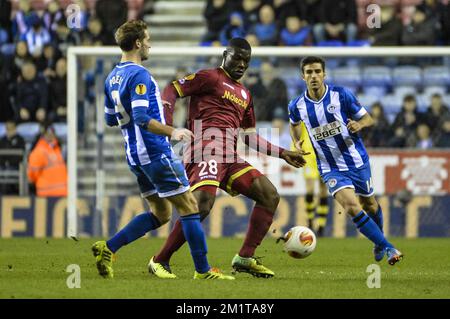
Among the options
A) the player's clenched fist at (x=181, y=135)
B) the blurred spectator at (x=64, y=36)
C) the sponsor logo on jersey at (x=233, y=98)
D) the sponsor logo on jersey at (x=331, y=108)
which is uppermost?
the blurred spectator at (x=64, y=36)

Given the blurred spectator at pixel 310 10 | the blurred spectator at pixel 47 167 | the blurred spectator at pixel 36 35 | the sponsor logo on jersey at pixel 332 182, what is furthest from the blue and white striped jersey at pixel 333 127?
the blurred spectator at pixel 36 35

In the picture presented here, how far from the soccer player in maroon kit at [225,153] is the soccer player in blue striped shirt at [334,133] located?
113 cm

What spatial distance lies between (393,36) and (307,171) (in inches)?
118

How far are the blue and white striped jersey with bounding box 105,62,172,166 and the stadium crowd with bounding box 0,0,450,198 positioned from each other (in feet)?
25.7

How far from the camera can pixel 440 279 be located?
28.7 feet

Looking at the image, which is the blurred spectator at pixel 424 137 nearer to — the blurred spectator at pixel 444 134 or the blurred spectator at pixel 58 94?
the blurred spectator at pixel 444 134

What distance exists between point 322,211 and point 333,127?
5421mm

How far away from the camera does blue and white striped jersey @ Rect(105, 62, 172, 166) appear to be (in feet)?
26.0

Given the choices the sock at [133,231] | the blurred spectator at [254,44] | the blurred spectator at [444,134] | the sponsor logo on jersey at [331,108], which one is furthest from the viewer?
the blurred spectator at [254,44]

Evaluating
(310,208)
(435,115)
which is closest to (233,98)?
(310,208)

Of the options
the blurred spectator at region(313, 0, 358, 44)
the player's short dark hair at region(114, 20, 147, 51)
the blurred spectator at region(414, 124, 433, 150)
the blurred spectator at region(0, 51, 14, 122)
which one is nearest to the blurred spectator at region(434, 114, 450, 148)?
the blurred spectator at region(414, 124, 433, 150)

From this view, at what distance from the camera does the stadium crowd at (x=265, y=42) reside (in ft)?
53.4
